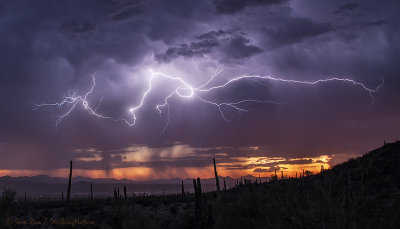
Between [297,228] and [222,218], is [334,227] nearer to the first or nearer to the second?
[297,228]

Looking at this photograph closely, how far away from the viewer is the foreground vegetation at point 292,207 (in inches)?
235

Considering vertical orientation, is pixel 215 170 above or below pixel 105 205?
above

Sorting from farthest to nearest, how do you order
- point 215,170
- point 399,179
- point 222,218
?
point 215,170, point 399,179, point 222,218

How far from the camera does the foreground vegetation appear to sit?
596 centimetres

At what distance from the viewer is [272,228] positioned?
24.3 ft

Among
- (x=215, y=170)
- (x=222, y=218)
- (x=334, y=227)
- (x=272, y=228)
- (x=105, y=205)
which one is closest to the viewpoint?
(x=334, y=227)

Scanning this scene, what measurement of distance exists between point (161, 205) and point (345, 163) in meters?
16.7

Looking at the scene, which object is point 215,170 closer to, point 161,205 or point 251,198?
point 161,205

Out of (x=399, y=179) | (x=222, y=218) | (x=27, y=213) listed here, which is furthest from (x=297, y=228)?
(x=27, y=213)

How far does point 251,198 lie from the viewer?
16.7 meters

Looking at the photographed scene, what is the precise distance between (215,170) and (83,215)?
14472 mm

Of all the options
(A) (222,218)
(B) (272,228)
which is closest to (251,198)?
(A) (222,218)

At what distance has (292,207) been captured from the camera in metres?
6.53

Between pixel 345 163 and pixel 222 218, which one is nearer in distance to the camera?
pixel 222 218
